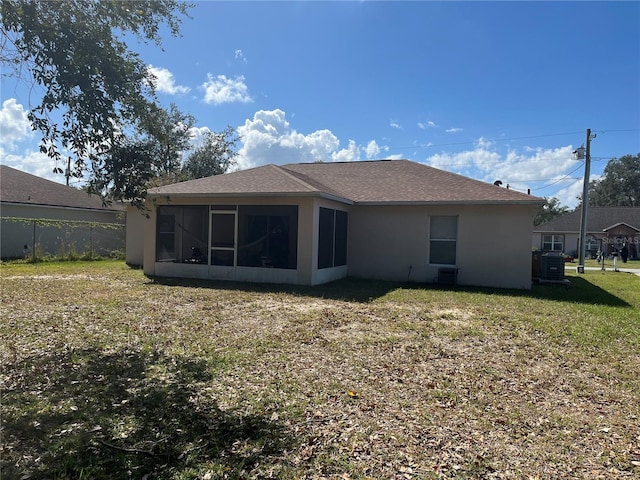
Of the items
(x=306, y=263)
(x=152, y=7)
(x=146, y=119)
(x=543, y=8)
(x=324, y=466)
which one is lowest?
(x=324, y=466)

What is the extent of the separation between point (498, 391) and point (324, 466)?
2.32 meters

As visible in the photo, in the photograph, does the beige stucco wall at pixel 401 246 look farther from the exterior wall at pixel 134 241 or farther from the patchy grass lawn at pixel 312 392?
the exterior wall at pixel 134 241

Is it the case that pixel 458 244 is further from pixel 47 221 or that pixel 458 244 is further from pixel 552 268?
pixel 47 221

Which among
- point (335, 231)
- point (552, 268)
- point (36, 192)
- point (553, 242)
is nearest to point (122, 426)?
point (335, 231)

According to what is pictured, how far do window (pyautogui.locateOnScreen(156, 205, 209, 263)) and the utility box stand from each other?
1069cm

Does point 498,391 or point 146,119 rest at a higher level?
point 146,119

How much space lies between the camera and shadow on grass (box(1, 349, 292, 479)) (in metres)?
2.89

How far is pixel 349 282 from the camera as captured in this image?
12805 millimetres

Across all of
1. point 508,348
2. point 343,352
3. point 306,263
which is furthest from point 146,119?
point 306,263

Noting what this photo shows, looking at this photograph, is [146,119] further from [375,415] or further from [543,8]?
[543,8]

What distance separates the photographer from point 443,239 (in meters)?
13.1

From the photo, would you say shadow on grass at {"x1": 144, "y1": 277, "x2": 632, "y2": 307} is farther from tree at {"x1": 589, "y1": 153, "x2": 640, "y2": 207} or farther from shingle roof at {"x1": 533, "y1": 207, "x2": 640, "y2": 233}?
tree at {"x1": 589, "y1": 153, "x2": 640, "y2": 207}

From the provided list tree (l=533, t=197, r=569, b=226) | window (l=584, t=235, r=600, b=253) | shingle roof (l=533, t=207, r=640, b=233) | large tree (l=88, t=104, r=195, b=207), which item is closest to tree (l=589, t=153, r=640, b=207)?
tree (l=533, t=197, r=569, b=226)

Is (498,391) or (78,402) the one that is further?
(498,391)
